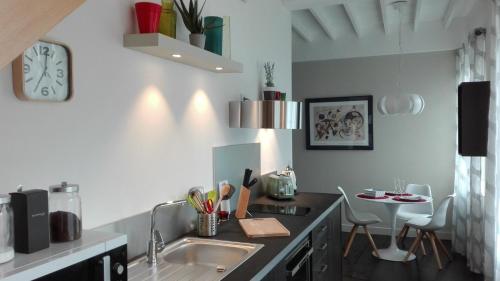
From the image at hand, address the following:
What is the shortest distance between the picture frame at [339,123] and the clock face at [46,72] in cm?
489

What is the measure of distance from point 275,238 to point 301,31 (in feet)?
12.9

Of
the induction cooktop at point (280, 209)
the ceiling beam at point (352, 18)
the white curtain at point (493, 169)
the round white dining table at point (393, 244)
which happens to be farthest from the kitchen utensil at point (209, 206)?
the round white dining table at point (393, 244)

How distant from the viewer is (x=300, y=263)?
2.29 m

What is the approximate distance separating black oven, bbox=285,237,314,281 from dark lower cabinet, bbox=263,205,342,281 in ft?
0.07

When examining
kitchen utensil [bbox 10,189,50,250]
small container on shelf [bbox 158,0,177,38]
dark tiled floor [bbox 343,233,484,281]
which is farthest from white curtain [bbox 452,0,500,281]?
kitchen utensil [bbox 10,189,50,250]

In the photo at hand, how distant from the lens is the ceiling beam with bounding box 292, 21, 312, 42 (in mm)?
5292

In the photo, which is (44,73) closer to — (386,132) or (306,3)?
(306,3)

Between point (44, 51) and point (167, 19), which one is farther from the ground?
point (167, 19)

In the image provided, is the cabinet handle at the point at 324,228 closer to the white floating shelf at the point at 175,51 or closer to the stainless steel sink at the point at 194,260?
the stainless steel sink at the point at 194,260

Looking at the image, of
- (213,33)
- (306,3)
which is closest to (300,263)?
(213,33)

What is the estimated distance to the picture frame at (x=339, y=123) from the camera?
588 centimetres

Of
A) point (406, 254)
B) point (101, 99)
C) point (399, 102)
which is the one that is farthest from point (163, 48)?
point (406, 254)

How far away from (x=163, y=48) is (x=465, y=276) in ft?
12.7

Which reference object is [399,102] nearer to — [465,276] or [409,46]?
[409,46]
